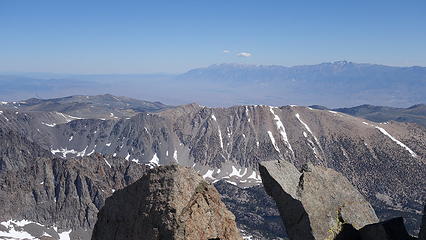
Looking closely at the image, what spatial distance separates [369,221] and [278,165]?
238 inches

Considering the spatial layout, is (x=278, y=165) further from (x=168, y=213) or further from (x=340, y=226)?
(x=168, y=213)

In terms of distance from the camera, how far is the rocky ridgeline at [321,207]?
21234mm

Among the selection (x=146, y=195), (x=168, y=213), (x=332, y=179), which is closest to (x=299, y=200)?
(x=332, y=179)

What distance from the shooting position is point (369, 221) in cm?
2377

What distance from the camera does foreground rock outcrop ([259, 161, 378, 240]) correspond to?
886 inches

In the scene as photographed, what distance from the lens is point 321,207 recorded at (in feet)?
76.3

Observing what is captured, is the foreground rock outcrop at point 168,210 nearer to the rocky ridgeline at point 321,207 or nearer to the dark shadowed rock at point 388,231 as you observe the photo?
the rocky ridgeline at point 321,207

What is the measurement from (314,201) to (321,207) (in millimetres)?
486

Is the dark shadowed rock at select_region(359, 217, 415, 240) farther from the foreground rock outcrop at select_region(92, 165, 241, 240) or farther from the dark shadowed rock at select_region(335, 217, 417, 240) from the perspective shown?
the foreground rock outcrop at select_region(92, 165, 241, 240)

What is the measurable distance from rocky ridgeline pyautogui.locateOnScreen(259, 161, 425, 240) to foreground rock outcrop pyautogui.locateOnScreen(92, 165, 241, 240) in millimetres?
4450

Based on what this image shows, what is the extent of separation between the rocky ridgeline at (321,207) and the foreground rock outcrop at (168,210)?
4450 millimetres

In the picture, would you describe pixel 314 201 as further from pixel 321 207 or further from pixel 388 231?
pixel 388 231

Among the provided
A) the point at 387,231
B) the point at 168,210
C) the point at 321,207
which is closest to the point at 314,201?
the point at 321,207

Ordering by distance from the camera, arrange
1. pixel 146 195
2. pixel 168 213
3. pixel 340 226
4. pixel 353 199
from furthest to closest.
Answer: pixel 146 195 → pixel 168 213 → pixel 353 199 → pixel 340 226
